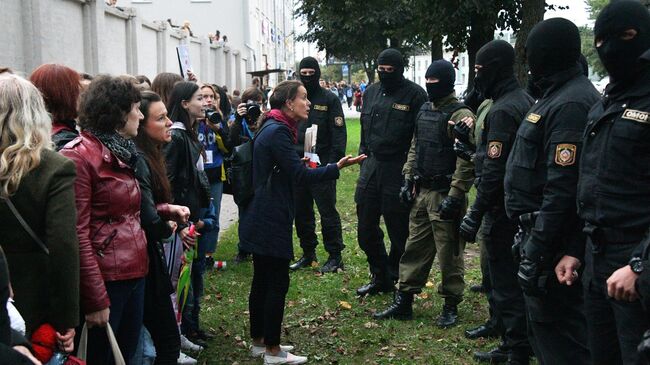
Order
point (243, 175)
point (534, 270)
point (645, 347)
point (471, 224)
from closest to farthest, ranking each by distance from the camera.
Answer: point (645, 347) → point (534, 270) → point (471, 224) → point (243, 175)

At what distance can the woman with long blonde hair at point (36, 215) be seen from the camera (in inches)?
117

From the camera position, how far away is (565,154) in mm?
3629

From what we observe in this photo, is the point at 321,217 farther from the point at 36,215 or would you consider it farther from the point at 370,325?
the point at 36,215

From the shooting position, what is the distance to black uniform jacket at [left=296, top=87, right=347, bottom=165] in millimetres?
8508

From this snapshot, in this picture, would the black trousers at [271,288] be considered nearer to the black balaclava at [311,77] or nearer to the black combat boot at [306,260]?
the black combat boot at [306,260]

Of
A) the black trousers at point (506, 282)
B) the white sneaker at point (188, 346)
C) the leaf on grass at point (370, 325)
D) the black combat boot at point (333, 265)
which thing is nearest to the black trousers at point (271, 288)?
the white sneaker at point (188, 346)

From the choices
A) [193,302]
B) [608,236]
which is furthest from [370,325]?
[608,236]

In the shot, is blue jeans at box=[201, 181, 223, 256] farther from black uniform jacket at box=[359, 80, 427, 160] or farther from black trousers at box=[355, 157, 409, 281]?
black uniform jacket at box=[359, 80, 427, 160]

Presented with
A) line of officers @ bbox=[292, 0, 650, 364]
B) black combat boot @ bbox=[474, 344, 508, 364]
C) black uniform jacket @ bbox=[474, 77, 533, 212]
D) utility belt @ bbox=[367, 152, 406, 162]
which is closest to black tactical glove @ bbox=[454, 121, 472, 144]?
line of officers @ bbox=[292, 0, 650, 364]

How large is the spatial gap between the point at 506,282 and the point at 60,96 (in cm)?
308

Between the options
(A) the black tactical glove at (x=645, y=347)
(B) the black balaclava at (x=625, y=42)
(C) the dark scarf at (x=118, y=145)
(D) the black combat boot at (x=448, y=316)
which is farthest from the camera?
(D) the black combat boot at (x=448, y=316)

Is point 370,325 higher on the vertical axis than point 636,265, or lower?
lower

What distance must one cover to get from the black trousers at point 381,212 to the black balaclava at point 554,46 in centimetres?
303

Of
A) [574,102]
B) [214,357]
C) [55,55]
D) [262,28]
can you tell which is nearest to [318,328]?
[214,357]
